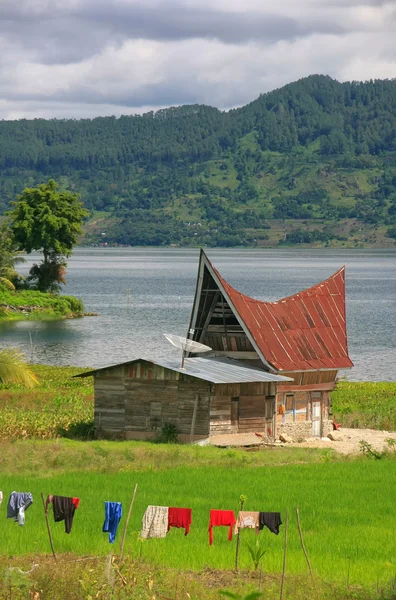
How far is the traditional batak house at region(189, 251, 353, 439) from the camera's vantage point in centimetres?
4062

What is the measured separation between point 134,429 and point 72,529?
639 inches

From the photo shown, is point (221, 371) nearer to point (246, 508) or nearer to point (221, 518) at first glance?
point (246, 508)

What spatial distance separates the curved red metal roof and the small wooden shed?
1.56m

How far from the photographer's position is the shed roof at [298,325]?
4094cm

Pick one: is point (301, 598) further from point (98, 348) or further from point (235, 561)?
point (98, 348)

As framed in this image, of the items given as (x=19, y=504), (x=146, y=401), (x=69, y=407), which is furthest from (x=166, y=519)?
(x=69, y=407)

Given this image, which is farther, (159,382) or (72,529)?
(159,382)

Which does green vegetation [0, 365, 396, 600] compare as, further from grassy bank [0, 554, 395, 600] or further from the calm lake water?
the calm lake water

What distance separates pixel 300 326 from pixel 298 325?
96mm

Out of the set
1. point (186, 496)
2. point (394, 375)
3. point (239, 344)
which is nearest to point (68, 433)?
point (239, 344)

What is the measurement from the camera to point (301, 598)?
17078 mm

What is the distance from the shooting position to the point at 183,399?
3744cm

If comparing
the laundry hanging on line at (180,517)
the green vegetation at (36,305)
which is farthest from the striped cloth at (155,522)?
the green vegetation at (36,305)

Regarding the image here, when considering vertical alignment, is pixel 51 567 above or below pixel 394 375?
above
